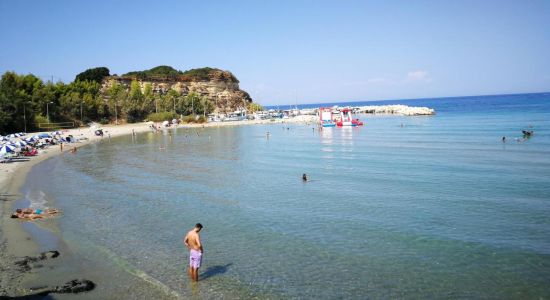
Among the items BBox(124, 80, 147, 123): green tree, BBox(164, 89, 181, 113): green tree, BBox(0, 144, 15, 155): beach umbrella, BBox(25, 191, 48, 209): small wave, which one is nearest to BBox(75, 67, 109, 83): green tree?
BBox(124, 80, 147, 123): green tree

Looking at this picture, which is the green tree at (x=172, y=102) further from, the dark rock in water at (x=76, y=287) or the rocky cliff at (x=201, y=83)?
the dark rock in water at (x=76, y=287)

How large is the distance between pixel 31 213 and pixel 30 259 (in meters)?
6.54

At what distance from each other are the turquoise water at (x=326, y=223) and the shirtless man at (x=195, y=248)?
14.8 inches

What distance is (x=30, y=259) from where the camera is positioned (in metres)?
13.7

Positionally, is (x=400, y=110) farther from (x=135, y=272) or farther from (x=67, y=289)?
(x=67, y=289)

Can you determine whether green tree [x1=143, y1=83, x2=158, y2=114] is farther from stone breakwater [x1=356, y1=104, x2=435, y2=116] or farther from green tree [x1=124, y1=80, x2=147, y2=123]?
stone breakwater [x1=356, y1=104, x2=435, y2=116]

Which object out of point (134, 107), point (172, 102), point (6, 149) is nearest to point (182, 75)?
point (172, 102)

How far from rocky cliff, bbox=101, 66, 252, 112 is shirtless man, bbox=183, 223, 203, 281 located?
119 m

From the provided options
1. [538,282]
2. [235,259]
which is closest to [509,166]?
[538,282]

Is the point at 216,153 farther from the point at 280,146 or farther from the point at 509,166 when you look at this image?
the point at 509,166

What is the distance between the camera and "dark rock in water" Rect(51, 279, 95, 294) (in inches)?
444

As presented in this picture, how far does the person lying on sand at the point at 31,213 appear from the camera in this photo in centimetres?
1889

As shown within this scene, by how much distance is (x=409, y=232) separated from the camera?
16.3 metres

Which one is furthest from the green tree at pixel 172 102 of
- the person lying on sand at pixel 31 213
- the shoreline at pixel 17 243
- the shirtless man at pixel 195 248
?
the shirtless man at pixel 195 248
